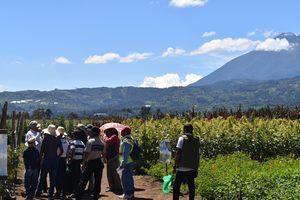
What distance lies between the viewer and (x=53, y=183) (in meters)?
12.8

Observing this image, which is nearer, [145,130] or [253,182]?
[253,182]

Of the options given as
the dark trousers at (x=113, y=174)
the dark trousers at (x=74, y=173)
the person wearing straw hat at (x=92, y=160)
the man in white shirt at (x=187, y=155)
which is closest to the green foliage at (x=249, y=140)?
the dark trousers at (x=113, y=174)

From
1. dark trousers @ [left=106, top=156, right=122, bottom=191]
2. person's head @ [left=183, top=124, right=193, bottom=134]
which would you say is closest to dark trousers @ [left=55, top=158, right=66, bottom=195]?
dark trousers @ [left=106, top=156, right=122, bottom=191]

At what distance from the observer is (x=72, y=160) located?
1293 centimetres

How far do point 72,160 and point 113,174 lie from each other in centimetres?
209

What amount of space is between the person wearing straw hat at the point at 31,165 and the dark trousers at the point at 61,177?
0.89 m

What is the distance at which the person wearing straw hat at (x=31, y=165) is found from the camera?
40.8 ft

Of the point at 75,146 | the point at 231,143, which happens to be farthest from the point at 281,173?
the point at 231,143

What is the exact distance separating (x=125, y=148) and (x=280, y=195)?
4.54m

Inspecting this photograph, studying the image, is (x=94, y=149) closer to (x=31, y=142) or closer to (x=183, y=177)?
(x=31, y=142)

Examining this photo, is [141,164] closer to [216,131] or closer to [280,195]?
[216,131]

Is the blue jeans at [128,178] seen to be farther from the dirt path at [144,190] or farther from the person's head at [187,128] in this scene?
the person's head at [187,128]

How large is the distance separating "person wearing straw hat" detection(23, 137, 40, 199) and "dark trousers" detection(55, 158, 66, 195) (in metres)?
0.89

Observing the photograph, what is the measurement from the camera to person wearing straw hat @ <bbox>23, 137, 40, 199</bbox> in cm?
1242
